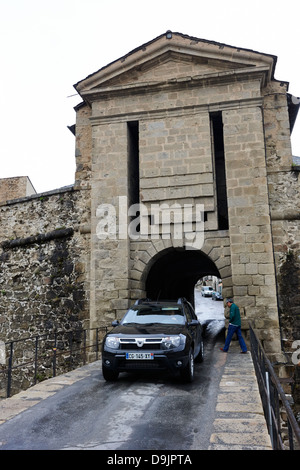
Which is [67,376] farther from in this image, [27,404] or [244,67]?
[244,67]

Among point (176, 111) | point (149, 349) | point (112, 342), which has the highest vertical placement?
point (176, 111)

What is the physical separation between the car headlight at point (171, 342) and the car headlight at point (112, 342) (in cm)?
88

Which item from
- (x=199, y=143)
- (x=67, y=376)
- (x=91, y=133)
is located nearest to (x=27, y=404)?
(x=67, y=376)

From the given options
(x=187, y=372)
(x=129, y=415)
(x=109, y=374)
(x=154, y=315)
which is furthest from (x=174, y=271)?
(x=129, y=415)

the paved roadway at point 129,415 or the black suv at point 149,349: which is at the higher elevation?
the black suv at point 149,349

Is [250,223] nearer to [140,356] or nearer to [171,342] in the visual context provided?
[171,342]

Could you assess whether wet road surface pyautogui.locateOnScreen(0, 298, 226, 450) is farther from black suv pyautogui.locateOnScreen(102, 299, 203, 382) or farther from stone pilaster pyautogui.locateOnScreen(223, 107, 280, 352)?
stone pilaster pyautogui.locateOnScreen(223, 107, 280, 352)

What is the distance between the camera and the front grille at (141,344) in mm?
7145

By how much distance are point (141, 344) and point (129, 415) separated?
1852 mm

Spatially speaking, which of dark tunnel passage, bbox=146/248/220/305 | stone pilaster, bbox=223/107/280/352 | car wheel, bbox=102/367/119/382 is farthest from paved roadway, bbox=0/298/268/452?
dark tunnel passage, bbox=146/248/220/305

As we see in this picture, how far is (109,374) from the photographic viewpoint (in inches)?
296

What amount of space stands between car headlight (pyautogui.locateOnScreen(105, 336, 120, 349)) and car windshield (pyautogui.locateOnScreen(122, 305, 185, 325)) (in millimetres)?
975

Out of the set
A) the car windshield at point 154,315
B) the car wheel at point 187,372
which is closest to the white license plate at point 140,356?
the car wheel at point 187,372

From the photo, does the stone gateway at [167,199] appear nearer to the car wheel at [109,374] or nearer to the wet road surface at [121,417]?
the car wheel at [109,374]
